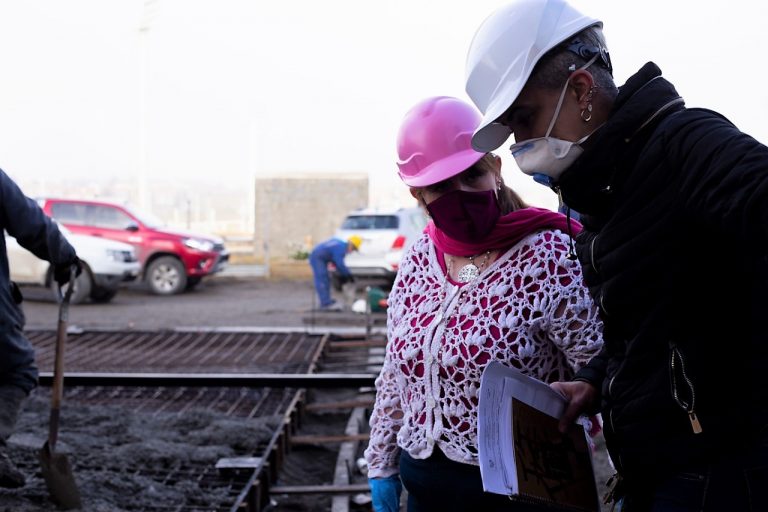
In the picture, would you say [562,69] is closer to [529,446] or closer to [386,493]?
[529,446]

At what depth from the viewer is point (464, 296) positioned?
2.41 meters

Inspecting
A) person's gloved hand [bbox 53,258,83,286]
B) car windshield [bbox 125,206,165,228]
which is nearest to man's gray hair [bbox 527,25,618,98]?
person's gloved hand [bbox 53,258,83,286]

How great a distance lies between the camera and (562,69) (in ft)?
5.94

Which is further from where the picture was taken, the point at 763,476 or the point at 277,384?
the point at 277,384

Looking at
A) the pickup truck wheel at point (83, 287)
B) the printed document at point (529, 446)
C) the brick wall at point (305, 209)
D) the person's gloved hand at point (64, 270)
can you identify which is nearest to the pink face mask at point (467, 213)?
the printed document at point (529, 446)

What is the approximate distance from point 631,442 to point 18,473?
3.81 meters

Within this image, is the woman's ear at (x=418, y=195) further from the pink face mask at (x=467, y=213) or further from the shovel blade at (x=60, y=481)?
the shovel blade at (x=60, y=481)

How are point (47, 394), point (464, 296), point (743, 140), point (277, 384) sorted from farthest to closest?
→ point (47, 394) < point (277, 384) < point (464, 296) < point (743, 140)

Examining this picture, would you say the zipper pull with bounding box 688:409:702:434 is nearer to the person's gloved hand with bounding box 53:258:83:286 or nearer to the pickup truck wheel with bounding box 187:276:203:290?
the person's gloved hand with bounding box 53:258:83:286

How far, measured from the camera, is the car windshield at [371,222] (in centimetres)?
1930

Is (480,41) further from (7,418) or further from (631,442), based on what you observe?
(7,418)

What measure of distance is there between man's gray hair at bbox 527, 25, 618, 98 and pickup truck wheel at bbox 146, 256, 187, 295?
17.0 metres

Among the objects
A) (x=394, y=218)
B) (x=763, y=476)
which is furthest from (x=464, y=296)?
(x=394, y=218)

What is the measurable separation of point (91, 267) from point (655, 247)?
15379 mm
